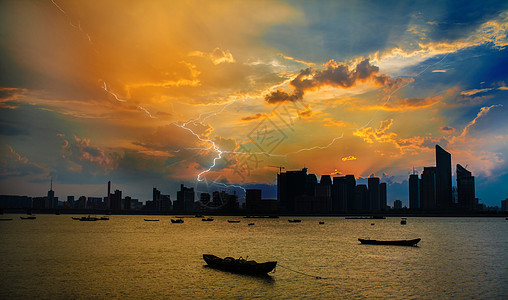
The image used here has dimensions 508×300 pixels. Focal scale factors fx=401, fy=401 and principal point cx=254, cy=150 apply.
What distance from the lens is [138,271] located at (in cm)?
7962

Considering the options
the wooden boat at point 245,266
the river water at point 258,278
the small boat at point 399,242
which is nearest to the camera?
the river water at point 258,278

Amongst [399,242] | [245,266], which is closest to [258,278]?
[245,266]

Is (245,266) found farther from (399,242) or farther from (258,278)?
(399,242)

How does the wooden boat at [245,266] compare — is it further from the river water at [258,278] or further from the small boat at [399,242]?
the small boat at [399,242]

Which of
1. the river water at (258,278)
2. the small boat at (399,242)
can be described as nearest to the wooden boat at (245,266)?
the river water at (258,278)

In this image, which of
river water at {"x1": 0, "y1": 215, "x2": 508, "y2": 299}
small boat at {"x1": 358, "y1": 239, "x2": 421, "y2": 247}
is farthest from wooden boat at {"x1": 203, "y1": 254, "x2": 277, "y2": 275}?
small boat at {"x1": 358, "y1": 239, "x2": 421, "y2": 247}

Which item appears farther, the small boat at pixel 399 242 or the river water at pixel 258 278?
the small boat at pixel 399 242

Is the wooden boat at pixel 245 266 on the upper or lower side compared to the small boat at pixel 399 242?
upper

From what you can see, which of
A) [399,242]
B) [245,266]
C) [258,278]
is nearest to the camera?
[258,278]

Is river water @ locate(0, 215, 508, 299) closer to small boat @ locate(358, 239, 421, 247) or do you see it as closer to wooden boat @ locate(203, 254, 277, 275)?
wooden boat @ locate(203, 254, 277, 275)

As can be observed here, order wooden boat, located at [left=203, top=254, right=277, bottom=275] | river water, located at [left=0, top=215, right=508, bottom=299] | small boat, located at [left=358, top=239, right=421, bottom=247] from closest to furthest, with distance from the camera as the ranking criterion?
river water, located at [left=0, top=215, right=508, bottom=299] < wooden boat, located at [left=203, top=254, right=277, bottom=275] < small boat, located at [left=358, top=239, right=421, bottom=247]

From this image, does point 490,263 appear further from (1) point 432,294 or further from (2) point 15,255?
(2) point 15,255

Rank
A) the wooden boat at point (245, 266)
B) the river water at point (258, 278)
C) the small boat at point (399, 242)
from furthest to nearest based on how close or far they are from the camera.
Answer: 1. the small boat at point (399, 242)
2. the wooden boat at point (245, 266)
3. the river water at point (258, 278)

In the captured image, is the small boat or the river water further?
the small boat
